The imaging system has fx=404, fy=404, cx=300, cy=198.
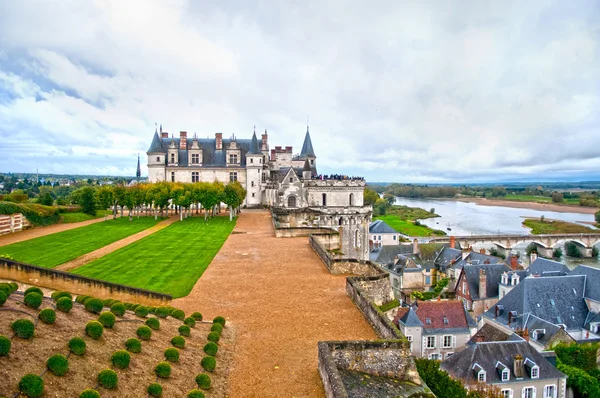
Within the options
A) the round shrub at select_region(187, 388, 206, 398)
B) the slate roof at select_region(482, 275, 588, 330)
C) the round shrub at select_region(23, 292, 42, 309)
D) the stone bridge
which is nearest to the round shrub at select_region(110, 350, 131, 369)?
the round shrub at select_region(187, 388, 206, 398)

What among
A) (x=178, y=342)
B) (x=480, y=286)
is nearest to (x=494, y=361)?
(x=480, y=286)

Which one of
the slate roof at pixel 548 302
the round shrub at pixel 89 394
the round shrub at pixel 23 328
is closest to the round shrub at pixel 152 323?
the round shrub at pixel 23 328

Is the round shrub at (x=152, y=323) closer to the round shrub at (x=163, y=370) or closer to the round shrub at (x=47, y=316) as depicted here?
the round shrub at (x=163, y=370)

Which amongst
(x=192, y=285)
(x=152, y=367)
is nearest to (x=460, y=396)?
(x=192, y=285)

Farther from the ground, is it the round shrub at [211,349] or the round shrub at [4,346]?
the round shrub at [4,346]

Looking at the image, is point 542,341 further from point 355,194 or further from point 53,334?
point 53,334

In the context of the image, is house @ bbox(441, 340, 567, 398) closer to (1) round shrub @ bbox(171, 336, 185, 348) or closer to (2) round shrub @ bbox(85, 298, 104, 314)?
(1) round shrub @ bbox(171, 336, 185, 348)
